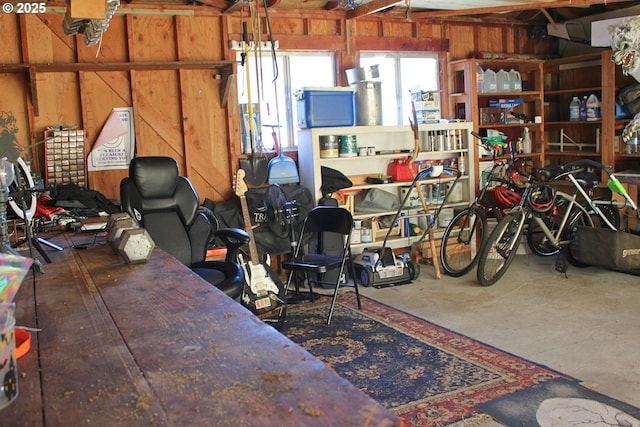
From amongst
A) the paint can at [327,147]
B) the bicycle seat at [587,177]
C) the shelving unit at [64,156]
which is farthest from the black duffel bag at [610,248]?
the shelving unit at [64,156]

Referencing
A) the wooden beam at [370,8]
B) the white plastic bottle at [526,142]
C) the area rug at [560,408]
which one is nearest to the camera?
the area rug at [560,408]

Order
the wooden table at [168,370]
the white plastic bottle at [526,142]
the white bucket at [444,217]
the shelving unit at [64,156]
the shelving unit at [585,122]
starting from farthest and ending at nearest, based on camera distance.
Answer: the white plastic bottle at [526,142] < the shelving unit at [585,122] < the white bucket at [444,217] < the shelving unit at [64,156] < the wooden table at [168,370]

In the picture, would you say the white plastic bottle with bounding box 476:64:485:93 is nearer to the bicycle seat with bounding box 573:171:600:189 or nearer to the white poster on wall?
the bicycle seat with bounding box 573:171:600:189

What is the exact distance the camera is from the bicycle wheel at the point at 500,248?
5.42m

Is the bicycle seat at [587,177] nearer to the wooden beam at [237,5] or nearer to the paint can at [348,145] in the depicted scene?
the paint can at [348,145]

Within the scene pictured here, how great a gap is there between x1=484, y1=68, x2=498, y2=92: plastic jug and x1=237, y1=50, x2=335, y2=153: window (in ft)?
5.89

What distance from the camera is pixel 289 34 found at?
6.11 metres

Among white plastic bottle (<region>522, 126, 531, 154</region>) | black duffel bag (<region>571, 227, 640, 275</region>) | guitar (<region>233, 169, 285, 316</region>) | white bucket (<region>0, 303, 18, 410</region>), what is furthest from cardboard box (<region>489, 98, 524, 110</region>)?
white bucket (<region>0, 303, 18, 410</region>)

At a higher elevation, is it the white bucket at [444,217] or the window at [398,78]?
the window at [398,78]

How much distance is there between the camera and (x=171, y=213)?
4020 mm

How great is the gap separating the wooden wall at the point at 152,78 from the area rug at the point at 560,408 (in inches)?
140

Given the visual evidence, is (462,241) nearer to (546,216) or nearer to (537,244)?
(546,216)

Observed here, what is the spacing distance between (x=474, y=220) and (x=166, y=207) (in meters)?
3.32

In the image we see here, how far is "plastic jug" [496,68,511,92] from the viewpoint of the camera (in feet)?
23.1
